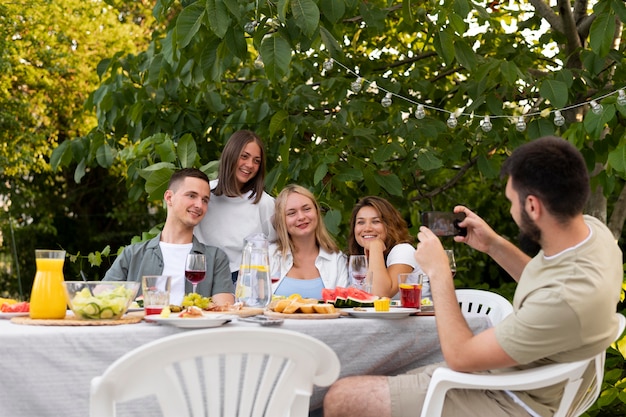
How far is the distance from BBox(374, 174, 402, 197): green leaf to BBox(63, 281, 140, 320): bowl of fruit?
2028 mm

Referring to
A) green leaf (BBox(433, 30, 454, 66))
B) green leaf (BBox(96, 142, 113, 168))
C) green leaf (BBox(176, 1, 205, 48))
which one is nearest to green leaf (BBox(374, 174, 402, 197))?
green leaf (BBox(433, 30, 454, 66))

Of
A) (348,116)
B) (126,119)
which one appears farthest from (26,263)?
(348,116)

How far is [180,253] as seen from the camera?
133 inches

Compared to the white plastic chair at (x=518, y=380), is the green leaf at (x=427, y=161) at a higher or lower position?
higher

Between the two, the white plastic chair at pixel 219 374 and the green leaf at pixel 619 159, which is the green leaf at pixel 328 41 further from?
the white plastic chair at pixel 219 374

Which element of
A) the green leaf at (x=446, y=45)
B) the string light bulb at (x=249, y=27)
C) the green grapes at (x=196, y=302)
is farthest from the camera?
the green leaf at (x=446, y=45)

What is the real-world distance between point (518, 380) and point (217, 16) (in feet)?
5.38

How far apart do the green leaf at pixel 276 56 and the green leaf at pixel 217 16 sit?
0.20 meters

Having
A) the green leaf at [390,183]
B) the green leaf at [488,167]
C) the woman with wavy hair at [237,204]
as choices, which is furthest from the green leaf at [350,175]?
the green leaf at [488,167]

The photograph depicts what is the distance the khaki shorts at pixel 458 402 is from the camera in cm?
205

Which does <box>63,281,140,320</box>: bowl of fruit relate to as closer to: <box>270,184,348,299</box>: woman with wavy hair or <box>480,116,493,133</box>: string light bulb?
<box>270,184,348,299</box>: woman with wavy hair

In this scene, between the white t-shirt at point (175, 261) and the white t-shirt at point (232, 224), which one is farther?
the white t-shirt at point (232, 224)

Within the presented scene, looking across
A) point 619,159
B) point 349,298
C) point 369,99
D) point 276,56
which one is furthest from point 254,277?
point 369,99

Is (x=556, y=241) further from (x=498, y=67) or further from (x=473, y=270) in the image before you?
(x=473, y=270)
